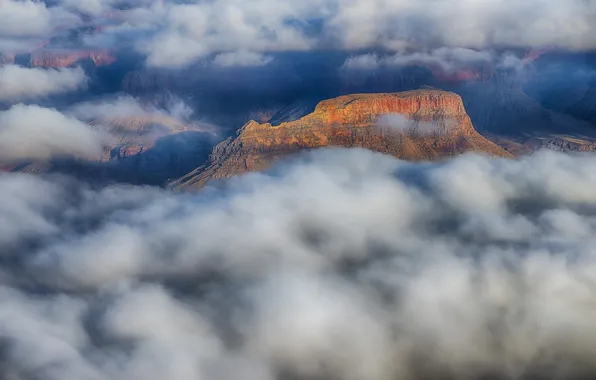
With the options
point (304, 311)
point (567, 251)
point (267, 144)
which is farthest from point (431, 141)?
A: point (304, 311)

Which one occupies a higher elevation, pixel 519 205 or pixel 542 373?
pixel 519 205

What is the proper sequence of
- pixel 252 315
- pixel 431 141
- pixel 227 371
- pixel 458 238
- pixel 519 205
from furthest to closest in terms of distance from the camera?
pixel 431 141 < pixel 519 205 < pixel 458 238 < pixel 252 315 < pixel 227 371

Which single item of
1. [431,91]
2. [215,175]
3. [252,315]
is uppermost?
[431,91]

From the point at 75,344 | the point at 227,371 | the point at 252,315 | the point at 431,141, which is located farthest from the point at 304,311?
the point at 431,141

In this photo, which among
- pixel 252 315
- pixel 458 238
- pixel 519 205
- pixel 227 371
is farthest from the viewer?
pixel 519 205

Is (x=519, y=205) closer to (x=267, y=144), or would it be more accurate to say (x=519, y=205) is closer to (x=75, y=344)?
(x=267, y=144)

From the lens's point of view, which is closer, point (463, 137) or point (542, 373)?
point (542, 373)

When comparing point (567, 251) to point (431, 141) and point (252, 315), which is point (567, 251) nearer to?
point (252, 315)
